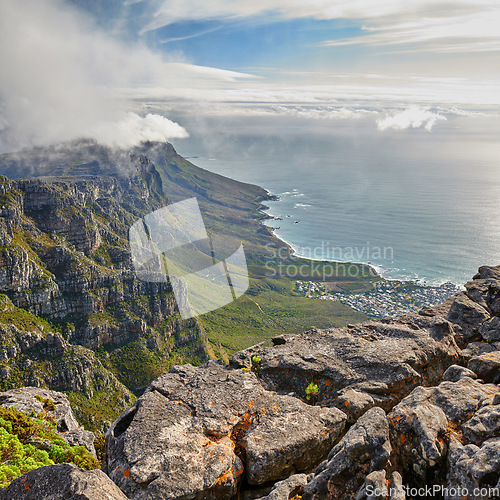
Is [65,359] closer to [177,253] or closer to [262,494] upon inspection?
Result: [177,253]

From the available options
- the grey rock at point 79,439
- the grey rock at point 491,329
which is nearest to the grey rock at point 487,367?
the grey rock at point 491,329

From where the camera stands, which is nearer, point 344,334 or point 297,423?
point 297,423

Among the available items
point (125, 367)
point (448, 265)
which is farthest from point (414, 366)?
point (448, 265)

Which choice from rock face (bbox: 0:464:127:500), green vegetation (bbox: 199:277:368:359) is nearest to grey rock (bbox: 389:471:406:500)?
rock face (bbox: 0:464:127:500)

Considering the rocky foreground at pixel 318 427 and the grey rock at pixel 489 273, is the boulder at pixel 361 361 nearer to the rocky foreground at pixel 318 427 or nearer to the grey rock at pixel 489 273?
the rocky foreground at pixel 318 427

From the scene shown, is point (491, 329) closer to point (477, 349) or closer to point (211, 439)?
point (477, 349)
